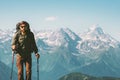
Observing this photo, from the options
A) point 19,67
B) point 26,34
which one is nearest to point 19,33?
point 26,34

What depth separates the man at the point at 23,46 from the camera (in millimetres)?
18312

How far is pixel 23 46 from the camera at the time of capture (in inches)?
733

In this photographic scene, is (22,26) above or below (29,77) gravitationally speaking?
above

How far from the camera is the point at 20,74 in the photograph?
60.4 feet

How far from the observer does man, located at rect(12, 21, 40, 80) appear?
18312mm

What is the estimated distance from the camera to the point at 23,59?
731 inches

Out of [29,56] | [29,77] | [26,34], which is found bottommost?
[29,77]

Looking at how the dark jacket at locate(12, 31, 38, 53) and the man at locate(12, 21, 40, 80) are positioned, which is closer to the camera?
the man at locate(12, 21, 40, 80)

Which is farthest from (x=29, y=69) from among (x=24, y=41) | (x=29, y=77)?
(x=24, y=41)

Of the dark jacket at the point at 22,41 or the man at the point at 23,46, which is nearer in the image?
the man at the point at 23,46

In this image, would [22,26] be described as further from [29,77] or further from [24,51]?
[29,77]

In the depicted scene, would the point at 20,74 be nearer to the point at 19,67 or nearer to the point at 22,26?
the point at 19,67

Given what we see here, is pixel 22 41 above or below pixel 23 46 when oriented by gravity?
above

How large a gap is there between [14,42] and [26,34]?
855 millimetres
